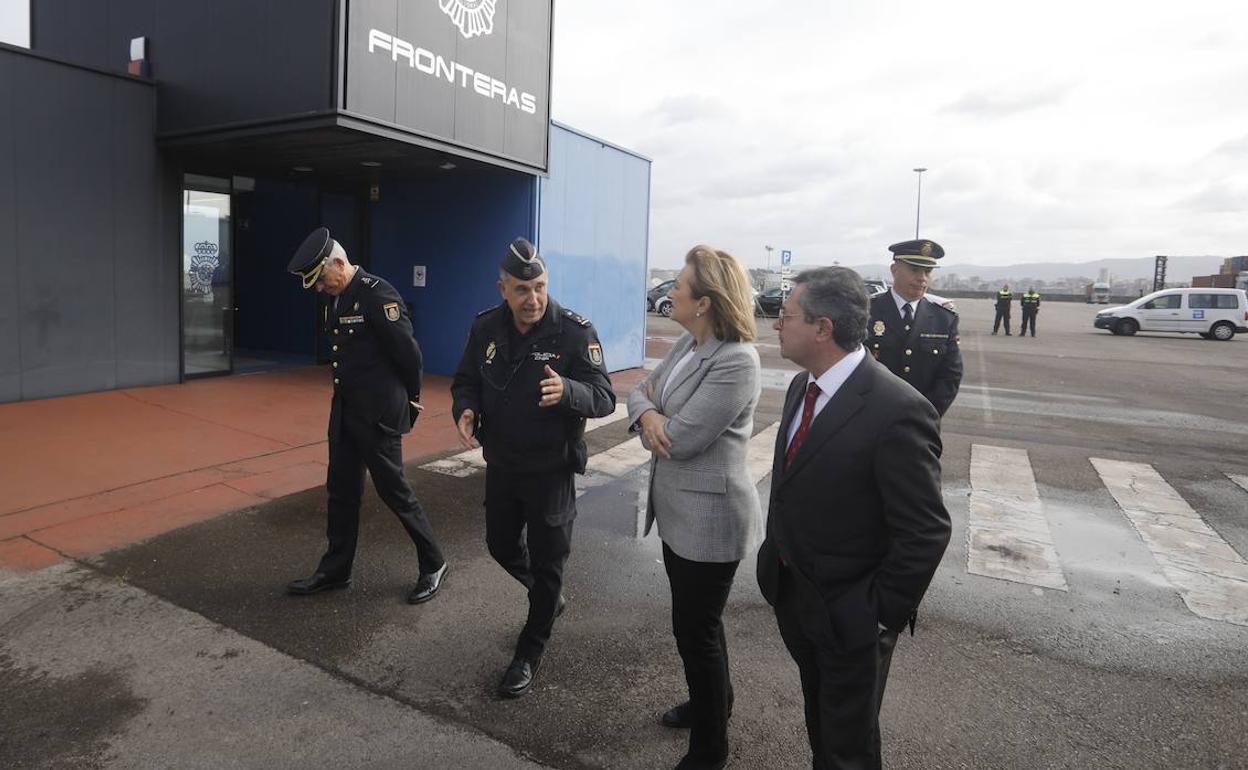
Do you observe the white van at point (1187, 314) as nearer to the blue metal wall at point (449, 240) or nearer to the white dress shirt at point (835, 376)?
the blue metal wall at point (449, 240)

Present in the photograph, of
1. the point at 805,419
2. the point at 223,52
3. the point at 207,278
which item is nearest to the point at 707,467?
the point at 805,419

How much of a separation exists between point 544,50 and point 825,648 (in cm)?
1014

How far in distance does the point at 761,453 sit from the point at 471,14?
20.2 feet

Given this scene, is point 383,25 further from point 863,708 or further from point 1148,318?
point 1148,318

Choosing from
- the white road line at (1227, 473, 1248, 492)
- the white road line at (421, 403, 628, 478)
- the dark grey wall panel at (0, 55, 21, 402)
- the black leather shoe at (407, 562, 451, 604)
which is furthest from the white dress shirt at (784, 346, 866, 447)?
the dark grey wall panel at (0, 55, 21, 402)

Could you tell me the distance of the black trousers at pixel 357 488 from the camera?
415cm

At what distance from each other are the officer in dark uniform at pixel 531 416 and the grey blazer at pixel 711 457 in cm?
63

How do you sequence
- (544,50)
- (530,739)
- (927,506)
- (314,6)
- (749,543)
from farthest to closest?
(544,50)
(314,6)
(530,739)
(749,543)
(927,506)

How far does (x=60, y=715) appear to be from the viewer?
308cm

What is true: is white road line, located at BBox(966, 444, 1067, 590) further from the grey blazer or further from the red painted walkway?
the red painted walkway

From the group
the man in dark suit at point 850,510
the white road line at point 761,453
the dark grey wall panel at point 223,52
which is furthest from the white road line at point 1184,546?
the dark grey wall panel at point 223,52

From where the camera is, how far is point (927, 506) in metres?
2.01

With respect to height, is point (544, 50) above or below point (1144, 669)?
above

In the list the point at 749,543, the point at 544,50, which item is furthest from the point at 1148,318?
the point at 749,543
